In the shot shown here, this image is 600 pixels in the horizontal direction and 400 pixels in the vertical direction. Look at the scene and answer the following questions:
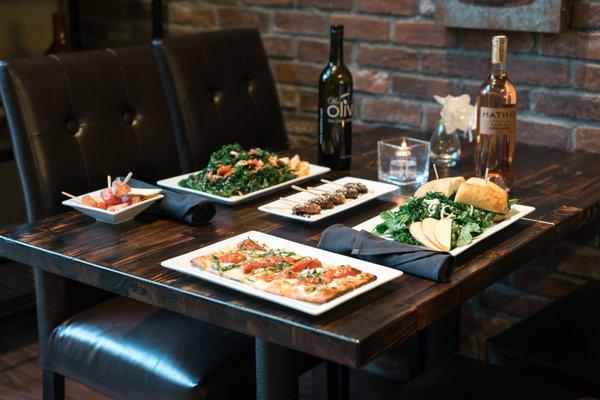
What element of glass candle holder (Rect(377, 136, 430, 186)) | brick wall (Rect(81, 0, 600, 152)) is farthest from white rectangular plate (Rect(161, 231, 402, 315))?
brick wall (Rect(81, 0, 600, 152))

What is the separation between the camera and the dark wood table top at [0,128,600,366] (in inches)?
48.8

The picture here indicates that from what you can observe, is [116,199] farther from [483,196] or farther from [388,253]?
[483,196]

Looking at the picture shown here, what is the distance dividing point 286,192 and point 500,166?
435 millimetres

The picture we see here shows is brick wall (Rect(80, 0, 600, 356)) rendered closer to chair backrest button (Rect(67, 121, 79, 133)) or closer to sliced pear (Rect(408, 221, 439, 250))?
sliced pear (Rect(408, 221, 439, 250))

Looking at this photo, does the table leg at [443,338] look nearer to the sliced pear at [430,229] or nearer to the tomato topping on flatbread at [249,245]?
the sliced pear at [430,229]

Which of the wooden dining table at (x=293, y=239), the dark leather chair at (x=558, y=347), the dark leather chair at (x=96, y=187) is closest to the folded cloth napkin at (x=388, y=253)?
the wooden dining table at (x=293, y=239)

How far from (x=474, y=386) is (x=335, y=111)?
66cm

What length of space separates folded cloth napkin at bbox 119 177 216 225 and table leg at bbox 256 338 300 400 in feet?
1.10

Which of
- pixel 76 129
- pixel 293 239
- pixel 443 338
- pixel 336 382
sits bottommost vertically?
pixel 336 382

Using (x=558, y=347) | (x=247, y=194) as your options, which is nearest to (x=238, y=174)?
(x=247, y=194)

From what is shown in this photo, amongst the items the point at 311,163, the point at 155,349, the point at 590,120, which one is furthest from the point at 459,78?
the point at 155,349

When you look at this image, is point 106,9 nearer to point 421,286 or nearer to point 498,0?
point 498,0

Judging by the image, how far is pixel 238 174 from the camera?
5.97 feet

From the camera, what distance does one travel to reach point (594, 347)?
1791 millimetres
